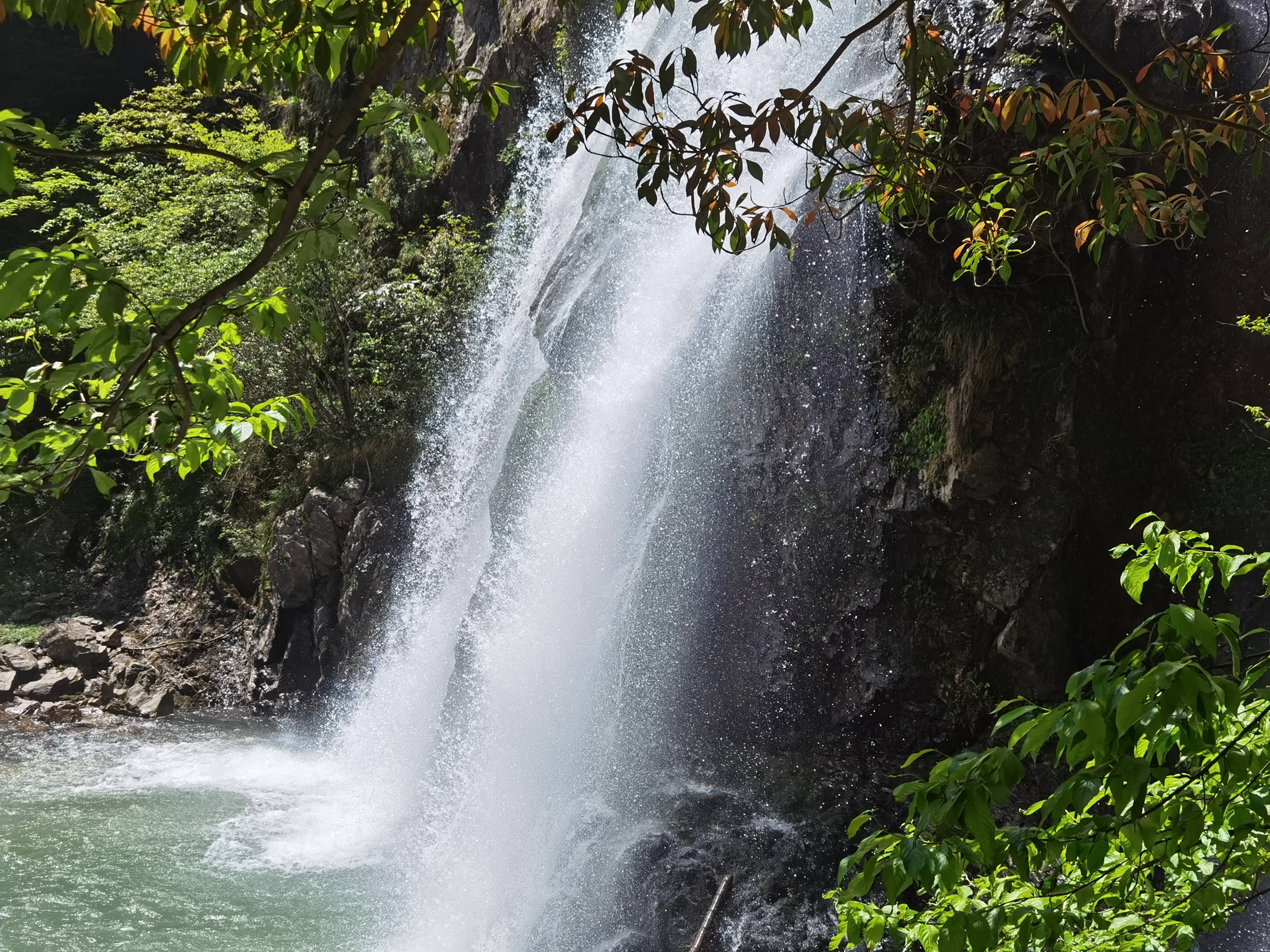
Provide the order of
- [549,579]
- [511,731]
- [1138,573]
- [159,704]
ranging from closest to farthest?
[1138,573] → [511,731] → [549,579] → [159,704]

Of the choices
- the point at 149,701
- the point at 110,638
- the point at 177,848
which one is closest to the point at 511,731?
the point at 177,848

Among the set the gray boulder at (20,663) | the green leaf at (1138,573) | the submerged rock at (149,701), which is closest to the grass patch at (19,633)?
the gray boulder at (20,663)

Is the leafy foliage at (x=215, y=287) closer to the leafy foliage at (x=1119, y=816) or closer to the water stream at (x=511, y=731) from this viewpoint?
the leafy foliage at (x=1119, y=816)

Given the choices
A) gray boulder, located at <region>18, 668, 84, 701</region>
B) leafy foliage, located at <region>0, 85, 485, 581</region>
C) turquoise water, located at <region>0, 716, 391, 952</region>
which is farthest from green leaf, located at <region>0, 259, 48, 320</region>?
gray boulder, located at <region>18, 668, 84, 701</region>

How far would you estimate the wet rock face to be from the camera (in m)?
10.9

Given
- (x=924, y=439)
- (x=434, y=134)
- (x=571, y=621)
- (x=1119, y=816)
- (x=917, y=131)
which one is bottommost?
(x=571, y=621)

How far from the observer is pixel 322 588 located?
448 inches

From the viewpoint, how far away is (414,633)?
10.3 metres

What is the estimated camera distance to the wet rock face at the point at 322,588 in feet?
35.9

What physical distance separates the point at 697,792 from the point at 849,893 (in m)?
5.30

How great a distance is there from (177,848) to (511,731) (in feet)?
8.56

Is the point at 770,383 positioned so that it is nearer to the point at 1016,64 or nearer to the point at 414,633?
the point at 1016,64

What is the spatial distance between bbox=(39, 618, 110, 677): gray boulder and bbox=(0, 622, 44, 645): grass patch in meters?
0.24

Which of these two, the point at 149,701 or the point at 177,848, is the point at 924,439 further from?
the point at 149,701
